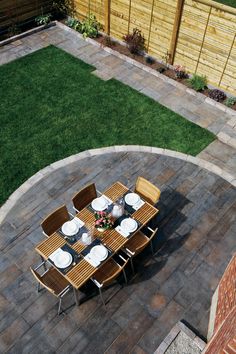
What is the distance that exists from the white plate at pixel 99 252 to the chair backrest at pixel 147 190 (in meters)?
2.24

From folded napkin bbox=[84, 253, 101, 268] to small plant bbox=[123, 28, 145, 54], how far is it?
10990 millimetres

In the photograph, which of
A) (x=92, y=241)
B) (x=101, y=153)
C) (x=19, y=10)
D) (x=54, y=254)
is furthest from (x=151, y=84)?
(x=54, y=254)

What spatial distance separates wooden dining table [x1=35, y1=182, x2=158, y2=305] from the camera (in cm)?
802

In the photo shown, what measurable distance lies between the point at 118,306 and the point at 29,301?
7.17ft

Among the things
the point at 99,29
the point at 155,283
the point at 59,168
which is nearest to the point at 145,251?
the point at 155,283

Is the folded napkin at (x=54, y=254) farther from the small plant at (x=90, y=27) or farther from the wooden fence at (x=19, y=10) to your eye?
the wooden fence at (x=19, y=10)

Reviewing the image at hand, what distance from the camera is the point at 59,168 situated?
11633mm

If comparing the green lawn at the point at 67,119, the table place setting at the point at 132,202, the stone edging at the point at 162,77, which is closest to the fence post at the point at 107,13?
the stone edging at the point at 162,77

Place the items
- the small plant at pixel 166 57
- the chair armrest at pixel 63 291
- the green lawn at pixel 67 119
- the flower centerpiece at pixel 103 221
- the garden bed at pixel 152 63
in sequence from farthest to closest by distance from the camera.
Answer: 1. the small plant at pixel 166 57
2. the garden bed at pixel 152 63
3. the green lawn at pixel 67 119
4. the flower centerpiece at pixel 103 221
5. the chair armrest at pixel 63 291

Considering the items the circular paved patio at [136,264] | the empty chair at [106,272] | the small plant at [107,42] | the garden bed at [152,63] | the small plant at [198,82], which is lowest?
the circular paved patio at [136,264]

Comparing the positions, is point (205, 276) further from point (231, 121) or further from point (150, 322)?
point (231, 121)

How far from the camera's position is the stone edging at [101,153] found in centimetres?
1079

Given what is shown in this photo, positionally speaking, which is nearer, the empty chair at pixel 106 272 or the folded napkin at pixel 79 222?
the empty chair at pixel 106 272

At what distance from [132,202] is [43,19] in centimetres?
1251
